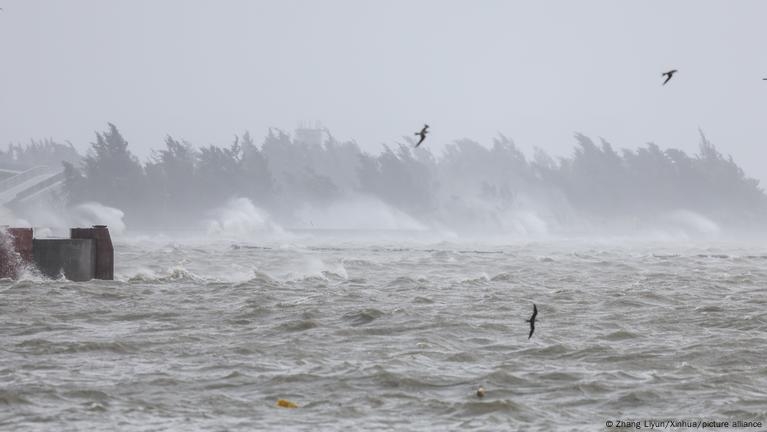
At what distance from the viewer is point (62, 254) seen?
103 feet

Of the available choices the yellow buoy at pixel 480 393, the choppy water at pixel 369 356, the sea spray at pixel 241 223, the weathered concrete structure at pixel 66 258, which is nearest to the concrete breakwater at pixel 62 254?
the weathered concrete structure at pixel 66 258

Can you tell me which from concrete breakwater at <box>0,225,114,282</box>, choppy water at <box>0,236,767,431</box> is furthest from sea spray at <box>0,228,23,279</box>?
choppy water at <box>0,236,767,431</box>

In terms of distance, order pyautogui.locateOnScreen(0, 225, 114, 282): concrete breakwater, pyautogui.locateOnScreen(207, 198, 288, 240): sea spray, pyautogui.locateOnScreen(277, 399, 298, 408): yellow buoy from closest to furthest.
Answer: pyautogui.locateOnScreen(277, 399, 298, 408): yellow buoy, pyautogui.locateOnScreen(0, 225, 114, 282): concrete breakwater, pyautogui.locateOnScreen(207, 198, 288, 240): sea spray

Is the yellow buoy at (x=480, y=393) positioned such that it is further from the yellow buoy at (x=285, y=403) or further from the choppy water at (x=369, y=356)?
the yellow buoy at (x=285, y=403)

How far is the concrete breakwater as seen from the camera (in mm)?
29859

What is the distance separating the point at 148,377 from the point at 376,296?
1368 cm

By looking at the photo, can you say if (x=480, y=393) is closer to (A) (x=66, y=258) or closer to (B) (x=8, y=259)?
(B) (x=8, y=259)

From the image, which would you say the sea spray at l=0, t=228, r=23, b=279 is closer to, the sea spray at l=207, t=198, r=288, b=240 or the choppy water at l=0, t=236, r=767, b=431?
the choppy water at l=0, t=236, r=767, b=431

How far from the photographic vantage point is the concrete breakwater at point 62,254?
29.9 meters

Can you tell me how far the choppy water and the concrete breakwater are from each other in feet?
2.33

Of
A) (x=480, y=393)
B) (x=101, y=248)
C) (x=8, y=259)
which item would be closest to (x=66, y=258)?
(x=101, y=248)

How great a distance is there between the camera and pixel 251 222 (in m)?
156

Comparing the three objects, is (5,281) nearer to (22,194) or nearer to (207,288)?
(207,288)

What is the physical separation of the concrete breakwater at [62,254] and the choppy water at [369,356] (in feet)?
2.33
